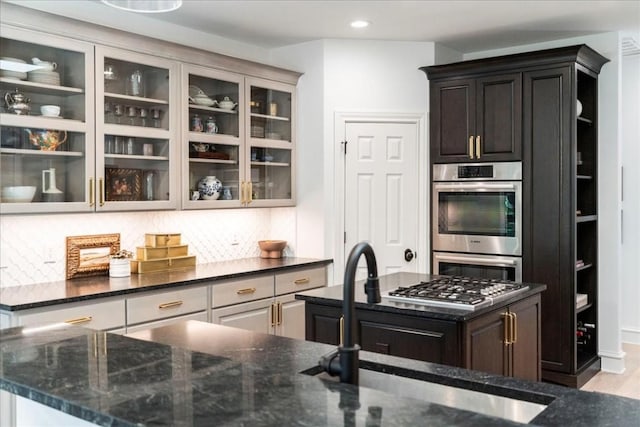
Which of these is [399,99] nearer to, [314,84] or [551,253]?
[314,84]

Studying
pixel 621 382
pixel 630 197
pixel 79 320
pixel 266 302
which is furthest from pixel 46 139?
pixel 630 197

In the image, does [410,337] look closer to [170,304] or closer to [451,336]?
[451,336]

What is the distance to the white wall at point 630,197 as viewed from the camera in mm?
5559

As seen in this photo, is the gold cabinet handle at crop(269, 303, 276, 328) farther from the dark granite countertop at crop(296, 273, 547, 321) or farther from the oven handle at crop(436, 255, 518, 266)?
the oven handle at crop(436, 255, 518, 266)

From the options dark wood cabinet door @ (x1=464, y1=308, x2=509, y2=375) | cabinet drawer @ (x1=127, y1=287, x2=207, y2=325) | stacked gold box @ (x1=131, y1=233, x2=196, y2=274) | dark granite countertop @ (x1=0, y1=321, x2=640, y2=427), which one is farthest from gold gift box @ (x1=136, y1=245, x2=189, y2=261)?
dark granite countertop @ (x1=0, y1=321, x2=640, y2=427)

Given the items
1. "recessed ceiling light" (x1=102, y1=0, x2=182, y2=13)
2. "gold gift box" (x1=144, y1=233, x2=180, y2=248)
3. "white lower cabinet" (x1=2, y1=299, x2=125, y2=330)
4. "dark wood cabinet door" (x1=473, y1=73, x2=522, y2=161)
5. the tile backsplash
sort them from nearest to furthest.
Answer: "recessed ceiling light" (x1=102, y1=0, x2=182, y2=13), "white lower cabinet" (x1=2, y1=299, x2=125, y2=330), the tile backsplash, "gold gift box" (x1=144, y1=233, x2=180, y2=248), "dark wood cabinet door" (x1=473, y1=73, x2=522, y2=161)

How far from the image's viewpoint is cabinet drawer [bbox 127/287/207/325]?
342 cm

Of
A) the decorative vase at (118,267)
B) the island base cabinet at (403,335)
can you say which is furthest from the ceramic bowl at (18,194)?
the island base cabinet at (403,335)

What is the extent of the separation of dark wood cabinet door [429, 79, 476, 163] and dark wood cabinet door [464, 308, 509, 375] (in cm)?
206

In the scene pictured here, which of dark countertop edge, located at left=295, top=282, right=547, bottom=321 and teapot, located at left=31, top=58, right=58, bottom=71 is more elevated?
teapot, located at left=31, top=58, right=58, bottom=71

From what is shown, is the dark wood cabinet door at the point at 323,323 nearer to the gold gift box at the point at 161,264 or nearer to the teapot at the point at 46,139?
the gold gift box at the point at 161,264

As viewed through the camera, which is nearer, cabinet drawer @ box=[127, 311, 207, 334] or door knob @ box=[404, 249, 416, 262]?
cabinet drawer @ box=[127, 311, 207, 334]

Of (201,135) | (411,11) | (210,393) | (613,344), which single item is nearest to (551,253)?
(613,344)

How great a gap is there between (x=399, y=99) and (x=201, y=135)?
1.68 metres
